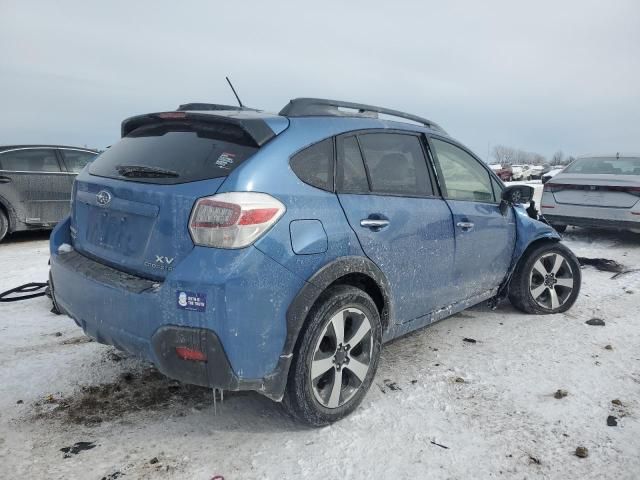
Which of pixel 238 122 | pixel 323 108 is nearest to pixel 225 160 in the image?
pixel 238 122

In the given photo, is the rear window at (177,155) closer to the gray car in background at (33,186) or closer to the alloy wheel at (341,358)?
the alloy wheel at (341,358)

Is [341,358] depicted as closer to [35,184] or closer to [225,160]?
[225,160]

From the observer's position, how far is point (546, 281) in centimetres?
459

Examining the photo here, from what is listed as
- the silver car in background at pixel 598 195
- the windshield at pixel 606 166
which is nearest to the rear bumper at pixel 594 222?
the silver car in background at pixel 598 195

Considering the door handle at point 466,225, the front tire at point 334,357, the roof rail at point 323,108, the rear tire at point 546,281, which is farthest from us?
the rear tire at point 546,281

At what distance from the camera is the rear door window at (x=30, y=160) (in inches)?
297

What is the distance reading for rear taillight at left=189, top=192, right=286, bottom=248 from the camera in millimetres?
2189

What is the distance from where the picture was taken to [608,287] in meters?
5.61

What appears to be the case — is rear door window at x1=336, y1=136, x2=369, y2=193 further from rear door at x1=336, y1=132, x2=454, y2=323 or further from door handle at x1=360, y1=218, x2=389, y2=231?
door handle at x1=360, y1=218, x2=389, y2=231

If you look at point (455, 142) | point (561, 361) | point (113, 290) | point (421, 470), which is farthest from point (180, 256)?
point (561, 361)

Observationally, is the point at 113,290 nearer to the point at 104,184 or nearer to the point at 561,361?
the point at 104,184

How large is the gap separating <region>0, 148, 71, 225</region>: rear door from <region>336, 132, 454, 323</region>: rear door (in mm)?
6445

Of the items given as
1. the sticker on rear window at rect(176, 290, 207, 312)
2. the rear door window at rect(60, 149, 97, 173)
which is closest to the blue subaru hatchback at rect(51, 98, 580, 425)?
the sticker on rear window at rect(176, 290, 207, 312)

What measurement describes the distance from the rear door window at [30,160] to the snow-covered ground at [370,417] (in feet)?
14.7
